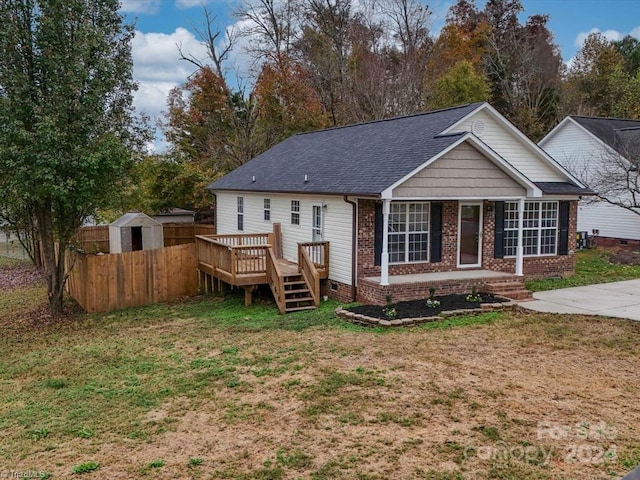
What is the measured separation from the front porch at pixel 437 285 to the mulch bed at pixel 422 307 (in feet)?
0.87

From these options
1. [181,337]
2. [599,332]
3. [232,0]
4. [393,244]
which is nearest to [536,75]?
[232,0]

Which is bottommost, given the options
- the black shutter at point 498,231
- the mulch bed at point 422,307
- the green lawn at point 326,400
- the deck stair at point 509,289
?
the green lawn at point 326,400

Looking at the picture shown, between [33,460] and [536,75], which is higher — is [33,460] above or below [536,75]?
below

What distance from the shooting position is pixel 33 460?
588 centimetres

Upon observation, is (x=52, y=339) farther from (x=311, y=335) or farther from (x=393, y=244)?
(x=393, y=244)

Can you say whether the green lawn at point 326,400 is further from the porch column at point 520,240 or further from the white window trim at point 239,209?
the white window trim at point 239,209

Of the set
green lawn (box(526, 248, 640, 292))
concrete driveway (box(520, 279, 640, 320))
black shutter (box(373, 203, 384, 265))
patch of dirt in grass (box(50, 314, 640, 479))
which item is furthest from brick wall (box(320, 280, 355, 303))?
green lawn (box(526, 248, 640, 292))

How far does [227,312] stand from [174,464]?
26.4ft

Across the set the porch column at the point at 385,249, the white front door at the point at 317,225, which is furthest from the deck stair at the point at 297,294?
the porch column at the point at 385,249

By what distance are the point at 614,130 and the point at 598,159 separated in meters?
2.01

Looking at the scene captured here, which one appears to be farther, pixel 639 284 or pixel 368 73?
pixel 368 73

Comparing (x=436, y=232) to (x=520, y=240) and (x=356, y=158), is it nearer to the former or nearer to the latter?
(x=520, y=240)

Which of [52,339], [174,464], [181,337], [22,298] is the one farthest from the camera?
[22,298]

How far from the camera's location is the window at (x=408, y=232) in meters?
13.9
